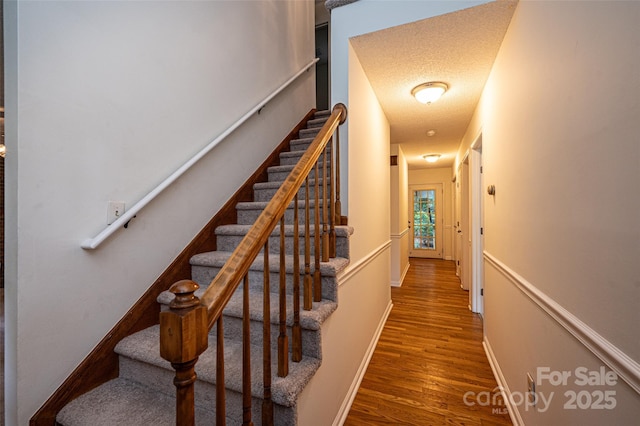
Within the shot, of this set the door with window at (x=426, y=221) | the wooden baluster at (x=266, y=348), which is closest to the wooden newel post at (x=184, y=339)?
the wooden baluster at (x=266, y=348)

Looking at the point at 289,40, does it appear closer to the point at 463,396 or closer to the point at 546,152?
the point at 546,152

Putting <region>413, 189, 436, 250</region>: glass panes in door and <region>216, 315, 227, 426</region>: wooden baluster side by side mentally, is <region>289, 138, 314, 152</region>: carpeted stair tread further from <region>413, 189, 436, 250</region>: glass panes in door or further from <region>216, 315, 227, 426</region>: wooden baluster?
<region>413, 189, 436, 250</region>: glass panes in door

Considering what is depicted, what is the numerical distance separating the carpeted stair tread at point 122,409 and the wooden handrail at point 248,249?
31.2 inches

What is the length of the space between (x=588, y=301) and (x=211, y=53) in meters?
2.54

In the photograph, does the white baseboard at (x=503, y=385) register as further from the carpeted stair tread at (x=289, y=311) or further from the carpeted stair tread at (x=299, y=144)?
the carpeted stair tread at (x=299, y=144)

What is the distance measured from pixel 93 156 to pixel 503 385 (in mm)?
2838

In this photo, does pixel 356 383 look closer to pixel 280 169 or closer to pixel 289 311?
pixel 289 311

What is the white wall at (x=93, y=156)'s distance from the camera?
108 centimetres

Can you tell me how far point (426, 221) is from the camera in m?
7.41

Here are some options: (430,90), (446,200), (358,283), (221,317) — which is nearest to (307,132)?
(430,90)

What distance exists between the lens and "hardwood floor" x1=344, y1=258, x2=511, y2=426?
165cm

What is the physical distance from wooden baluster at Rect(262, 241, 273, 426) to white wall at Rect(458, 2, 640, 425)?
99cm

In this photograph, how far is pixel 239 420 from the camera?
110cm

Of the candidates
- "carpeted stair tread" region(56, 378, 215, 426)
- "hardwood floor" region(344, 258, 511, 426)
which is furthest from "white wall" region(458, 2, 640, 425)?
"carpeted stair tread" region(56, 378, 215, 426)
